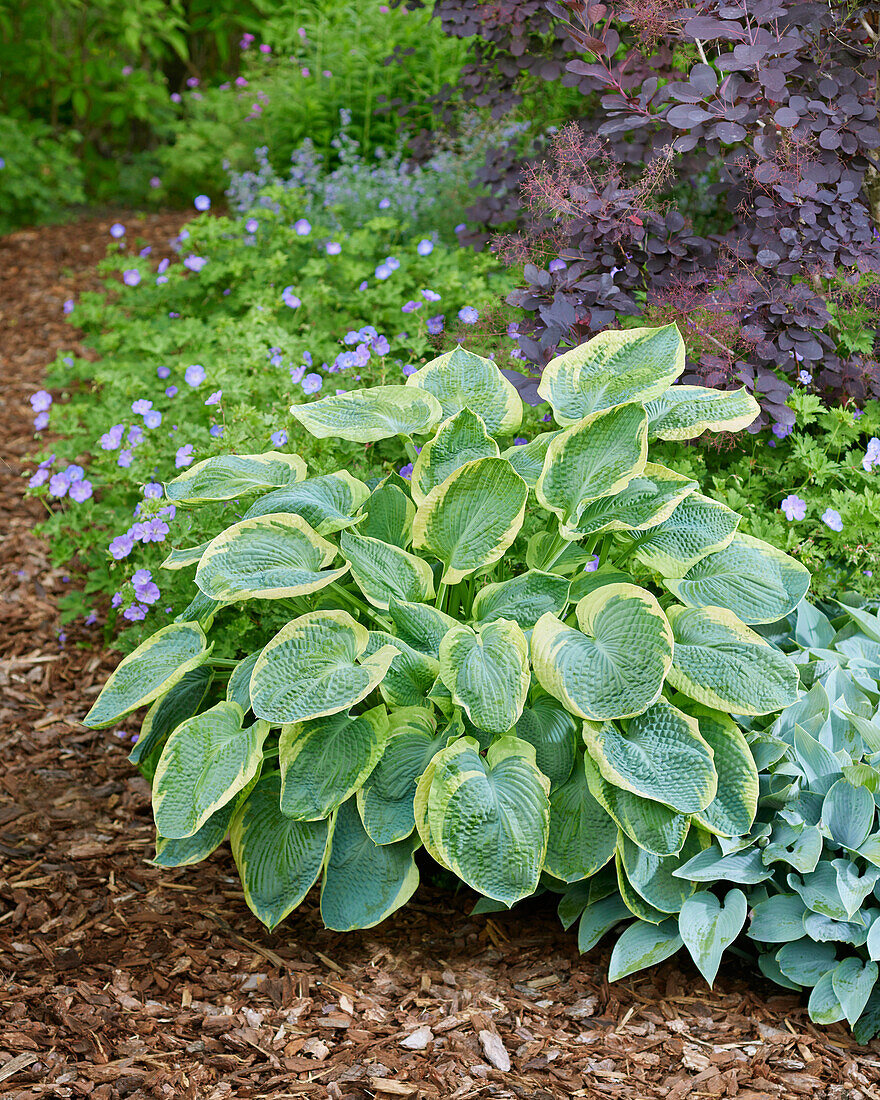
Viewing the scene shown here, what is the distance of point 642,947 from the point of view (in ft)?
6.07

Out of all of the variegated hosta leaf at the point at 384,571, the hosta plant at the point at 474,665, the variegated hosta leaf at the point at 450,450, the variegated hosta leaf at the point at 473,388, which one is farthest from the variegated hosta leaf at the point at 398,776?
the variegated hosta leaf at the point at 473,388

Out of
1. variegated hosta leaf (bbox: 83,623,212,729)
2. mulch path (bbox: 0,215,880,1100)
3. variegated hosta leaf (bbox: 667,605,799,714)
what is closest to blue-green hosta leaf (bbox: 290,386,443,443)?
variegated hosta leaf (bbox: 83,623,212,729)

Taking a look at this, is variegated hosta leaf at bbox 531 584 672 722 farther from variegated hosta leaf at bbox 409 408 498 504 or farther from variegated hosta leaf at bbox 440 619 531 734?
variegated hosta leaf at bbox 409 408 498 504

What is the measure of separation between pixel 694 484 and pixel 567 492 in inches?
10.0

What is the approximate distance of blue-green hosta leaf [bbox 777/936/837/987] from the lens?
182 cm

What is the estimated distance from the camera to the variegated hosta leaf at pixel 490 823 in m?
1.67

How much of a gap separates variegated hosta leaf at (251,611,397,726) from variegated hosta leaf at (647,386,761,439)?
77 centimetres

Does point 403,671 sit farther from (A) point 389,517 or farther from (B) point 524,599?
(A) point 389,517

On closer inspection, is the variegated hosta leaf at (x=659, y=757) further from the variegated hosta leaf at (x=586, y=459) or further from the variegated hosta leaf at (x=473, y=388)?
the variegated hosta leaf at (x=473, y=388)

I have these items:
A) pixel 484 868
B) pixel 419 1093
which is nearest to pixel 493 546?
pixel 484 868

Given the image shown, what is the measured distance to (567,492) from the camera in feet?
6.42

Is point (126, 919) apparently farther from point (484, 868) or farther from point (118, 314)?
point (118, 314)

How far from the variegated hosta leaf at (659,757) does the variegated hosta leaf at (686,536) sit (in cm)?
31

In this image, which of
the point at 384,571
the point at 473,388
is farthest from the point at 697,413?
the point at 384,571
